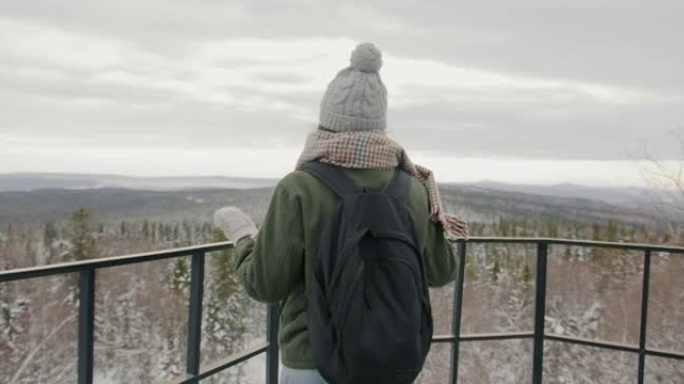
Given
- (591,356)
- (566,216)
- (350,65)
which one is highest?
(350,65)

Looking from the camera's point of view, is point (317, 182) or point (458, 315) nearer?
point (317, 182)

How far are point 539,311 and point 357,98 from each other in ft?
7.28

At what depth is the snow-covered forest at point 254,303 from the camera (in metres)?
3.20

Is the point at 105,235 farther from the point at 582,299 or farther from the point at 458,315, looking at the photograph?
the point at 458,315

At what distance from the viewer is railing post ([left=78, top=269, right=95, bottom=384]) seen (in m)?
1.78

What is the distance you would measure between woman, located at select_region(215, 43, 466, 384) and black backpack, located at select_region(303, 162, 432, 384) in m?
0.04

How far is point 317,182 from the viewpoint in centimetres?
147

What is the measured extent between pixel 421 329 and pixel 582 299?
39.4 feet

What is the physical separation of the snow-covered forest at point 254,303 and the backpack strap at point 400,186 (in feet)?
1.08

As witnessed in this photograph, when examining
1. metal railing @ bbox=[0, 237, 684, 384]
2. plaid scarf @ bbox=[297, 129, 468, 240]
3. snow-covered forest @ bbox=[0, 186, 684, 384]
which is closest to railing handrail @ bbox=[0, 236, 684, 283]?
metal railing @ bbox=[0, 237, 684, 384]

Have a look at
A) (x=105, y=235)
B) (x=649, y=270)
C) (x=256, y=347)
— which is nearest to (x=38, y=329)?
(x=256, y=347)

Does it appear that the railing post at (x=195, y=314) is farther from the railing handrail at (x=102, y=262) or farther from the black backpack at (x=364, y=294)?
the black backpack at (x=364, y=294)

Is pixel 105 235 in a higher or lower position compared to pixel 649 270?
lower

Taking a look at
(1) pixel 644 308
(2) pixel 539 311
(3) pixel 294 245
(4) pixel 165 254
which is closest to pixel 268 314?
(4) pixel 165 254
